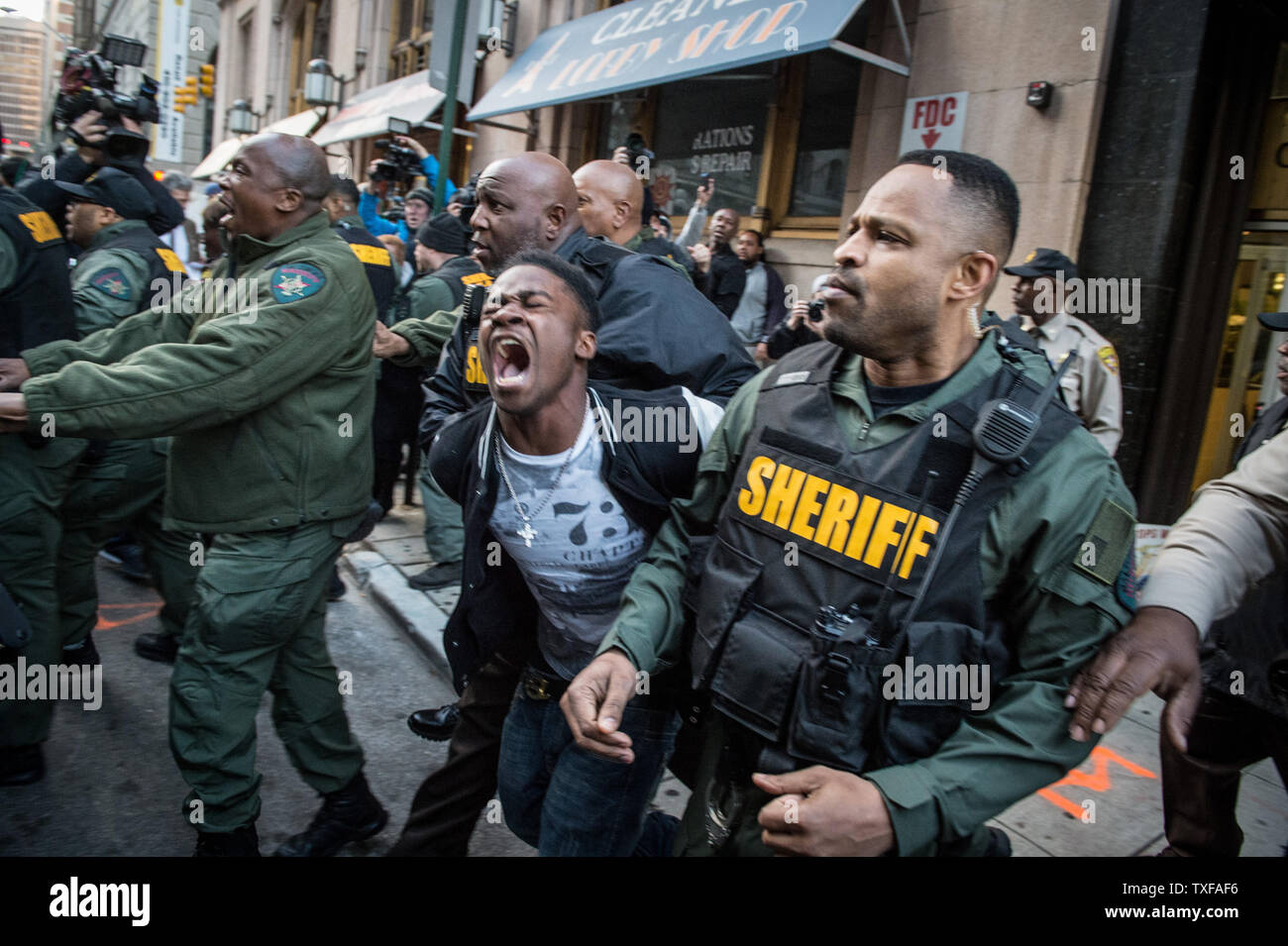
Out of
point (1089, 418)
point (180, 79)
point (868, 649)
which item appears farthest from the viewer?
point (180, 79)

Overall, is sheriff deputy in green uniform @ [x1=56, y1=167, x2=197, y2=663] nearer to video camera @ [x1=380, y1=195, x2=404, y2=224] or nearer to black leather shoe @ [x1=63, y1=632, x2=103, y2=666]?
black leather shoe @ [x1=63, y1=632, x2=103, y2=666]

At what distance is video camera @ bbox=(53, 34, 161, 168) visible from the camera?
4926mm

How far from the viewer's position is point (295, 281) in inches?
104

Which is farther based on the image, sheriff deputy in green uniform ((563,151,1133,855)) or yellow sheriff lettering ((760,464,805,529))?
yellow sheriff lettering ((760,464,805,529))

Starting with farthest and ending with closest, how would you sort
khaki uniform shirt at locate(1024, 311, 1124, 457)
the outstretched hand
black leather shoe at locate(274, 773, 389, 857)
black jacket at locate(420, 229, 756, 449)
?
khaki uniform shirt at locate(1024, 311, 1124, 457)
black leather shoe at locate(274, 773, 389, 857)
black jacket at locate(420, 229, 756, 449)
the outstretched hand

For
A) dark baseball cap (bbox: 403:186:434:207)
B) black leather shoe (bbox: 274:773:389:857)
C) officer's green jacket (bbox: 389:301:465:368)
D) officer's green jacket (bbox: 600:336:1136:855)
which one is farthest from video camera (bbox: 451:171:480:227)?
→ dark baseball cap (bbox: 403:186:434:207)

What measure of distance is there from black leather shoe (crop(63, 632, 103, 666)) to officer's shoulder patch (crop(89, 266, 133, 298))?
1491 mm

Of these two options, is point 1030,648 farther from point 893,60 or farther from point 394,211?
point 394,211

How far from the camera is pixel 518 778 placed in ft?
7.98

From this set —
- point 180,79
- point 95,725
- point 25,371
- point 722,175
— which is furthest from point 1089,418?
point 180,79

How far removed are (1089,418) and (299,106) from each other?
2115 centimetres

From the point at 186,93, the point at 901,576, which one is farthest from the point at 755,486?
the point at 186,93
